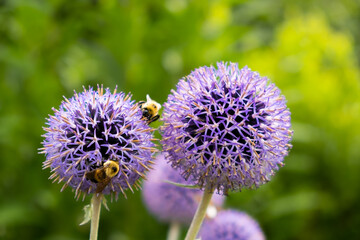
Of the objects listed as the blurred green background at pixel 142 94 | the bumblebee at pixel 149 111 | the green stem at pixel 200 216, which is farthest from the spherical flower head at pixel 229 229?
the blurred green background at pixel 142 94

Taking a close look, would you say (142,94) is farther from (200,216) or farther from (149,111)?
(200,216)

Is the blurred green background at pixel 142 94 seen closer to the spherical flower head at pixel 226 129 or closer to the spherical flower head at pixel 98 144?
the spherical flower head at pixel 98 144

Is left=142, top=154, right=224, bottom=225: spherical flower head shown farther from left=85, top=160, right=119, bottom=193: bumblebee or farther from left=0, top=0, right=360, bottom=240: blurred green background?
left=0, top=0, right=360, bottom=240: blurred green background

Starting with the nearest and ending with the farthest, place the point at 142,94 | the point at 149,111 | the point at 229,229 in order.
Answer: the point at 149,111 → the point at 229,229 → the point at 142,94

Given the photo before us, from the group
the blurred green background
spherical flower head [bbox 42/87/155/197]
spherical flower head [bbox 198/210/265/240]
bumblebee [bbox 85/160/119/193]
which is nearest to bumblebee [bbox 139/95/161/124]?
spherical flower head [bbox 42/87/155/197]

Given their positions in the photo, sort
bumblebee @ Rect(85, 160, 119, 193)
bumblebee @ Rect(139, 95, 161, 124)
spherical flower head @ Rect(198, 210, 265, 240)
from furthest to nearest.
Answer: spherical flower head @ Rect(198, 210, 265, 240), bumblebee @ Rect(139, 95, 161, 124), bumblebee @ Rect(85, 160, 119, 193)

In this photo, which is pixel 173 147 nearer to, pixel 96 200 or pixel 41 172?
pixel 96 200

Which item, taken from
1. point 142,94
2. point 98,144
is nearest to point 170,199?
point 98,144
